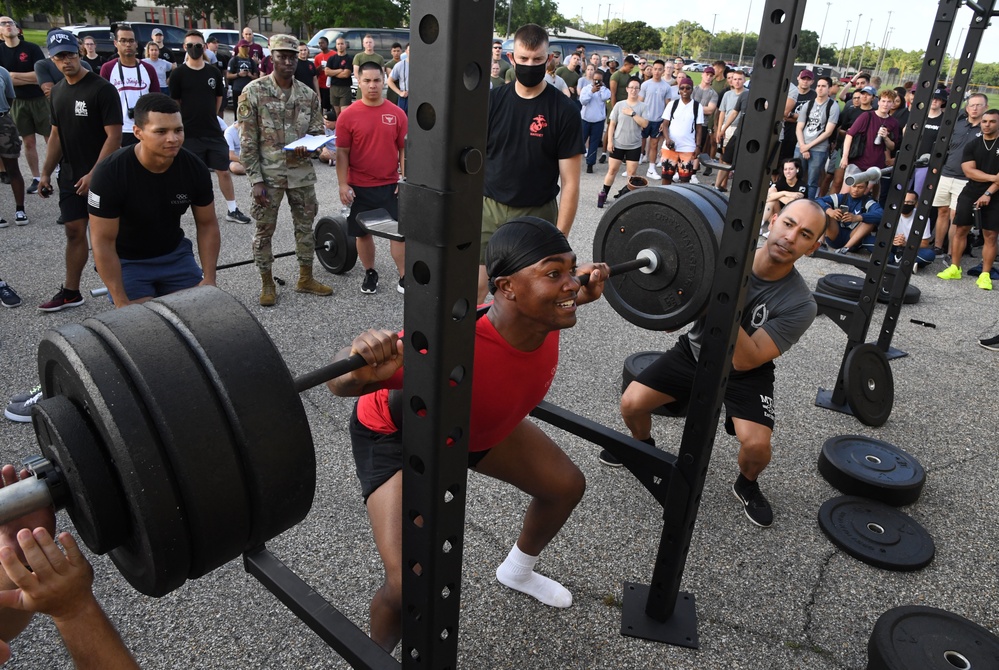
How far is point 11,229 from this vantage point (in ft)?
20.6

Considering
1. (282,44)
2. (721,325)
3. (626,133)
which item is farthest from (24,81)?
(721,325)

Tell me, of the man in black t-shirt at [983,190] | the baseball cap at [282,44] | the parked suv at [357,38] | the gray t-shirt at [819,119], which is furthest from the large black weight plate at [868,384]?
the parked suv at [357,38]

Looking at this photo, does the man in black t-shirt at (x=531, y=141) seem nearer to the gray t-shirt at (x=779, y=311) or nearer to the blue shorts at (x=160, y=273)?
the gray t-shirt at (x=779, y=311)

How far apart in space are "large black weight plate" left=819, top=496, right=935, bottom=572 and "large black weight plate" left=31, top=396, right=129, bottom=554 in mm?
2803

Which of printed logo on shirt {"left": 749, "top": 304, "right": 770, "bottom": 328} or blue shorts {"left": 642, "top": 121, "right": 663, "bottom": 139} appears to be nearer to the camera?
printed logo on shirt {"left": 749, "top": 304, "right": 770, "bottom": 328}

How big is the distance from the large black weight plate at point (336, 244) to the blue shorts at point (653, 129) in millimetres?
6854

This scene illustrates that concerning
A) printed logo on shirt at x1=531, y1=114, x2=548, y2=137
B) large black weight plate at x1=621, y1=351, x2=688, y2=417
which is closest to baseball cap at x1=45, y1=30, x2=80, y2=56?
printed logo on shirt at x1=531, y1=114, x2=548, y2=137

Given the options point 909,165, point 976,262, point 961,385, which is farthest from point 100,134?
point 976,262

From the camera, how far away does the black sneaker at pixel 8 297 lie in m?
4.59

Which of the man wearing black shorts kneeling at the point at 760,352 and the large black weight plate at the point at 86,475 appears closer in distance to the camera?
the large black weight plate at the point at 86,475

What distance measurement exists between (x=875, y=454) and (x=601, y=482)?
146 cm

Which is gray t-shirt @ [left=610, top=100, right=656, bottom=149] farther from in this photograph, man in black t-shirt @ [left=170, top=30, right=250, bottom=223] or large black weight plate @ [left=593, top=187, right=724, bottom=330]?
large black weight plate @ [left=593, top=187, right=724, bottom=330]

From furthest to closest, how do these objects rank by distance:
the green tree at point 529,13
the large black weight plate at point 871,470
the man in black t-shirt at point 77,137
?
the green tree at point 529,13, the man in black t-shirt at point 77,137, the large black weight plate at point 871,470

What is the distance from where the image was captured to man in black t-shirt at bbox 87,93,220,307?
3058 millimetres
